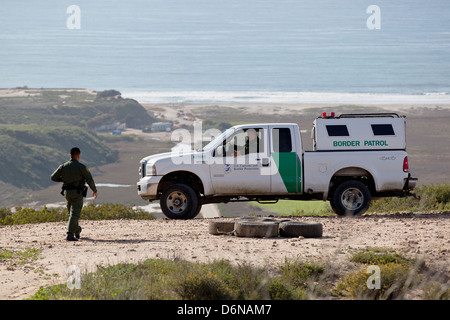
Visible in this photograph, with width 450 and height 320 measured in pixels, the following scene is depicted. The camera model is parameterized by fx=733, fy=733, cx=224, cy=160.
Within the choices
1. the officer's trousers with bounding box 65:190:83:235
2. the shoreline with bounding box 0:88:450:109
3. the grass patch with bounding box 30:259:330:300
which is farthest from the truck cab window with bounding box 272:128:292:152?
the shoreline with bounding box 0:88:450:109

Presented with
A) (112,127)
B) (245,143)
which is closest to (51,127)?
(112,127)

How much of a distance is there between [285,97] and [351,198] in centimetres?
11023

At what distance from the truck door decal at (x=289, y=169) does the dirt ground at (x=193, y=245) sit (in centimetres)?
105

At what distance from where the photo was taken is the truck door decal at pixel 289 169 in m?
16.7

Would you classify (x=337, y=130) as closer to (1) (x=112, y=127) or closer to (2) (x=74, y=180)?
(2) (x=74, y=180)

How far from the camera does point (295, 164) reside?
1673cm

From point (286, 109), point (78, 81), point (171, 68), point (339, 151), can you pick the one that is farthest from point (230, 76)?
point (339, 151)

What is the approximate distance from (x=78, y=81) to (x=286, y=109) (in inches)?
3975

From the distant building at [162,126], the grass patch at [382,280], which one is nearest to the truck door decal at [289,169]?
the grass patch at [382,280]

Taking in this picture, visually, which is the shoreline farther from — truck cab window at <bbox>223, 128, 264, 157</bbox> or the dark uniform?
the dark uniform

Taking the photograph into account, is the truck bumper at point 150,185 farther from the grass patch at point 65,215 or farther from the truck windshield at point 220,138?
the grass patch at point 65,215

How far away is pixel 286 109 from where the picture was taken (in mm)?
99625

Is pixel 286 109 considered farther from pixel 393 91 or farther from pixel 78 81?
pixel 78 81
